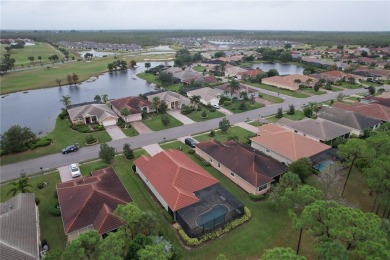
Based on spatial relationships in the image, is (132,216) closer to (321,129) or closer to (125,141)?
(125,141)

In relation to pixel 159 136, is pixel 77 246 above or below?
above

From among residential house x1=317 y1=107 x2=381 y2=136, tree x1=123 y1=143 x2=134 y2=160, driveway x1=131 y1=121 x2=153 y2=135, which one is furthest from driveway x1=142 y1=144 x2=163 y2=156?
residential house x1=317 y1=107 x2=381 y2=136

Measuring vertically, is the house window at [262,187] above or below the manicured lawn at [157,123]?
above

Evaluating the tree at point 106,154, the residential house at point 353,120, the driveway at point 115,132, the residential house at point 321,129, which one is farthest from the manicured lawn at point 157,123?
the residential house at point 353,120

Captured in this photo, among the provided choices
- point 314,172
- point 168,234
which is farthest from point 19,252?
point 314,172

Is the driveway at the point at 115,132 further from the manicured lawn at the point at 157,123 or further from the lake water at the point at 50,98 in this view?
the lake water at the point at 50,98

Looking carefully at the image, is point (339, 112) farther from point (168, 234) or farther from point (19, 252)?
point (19, 252)
